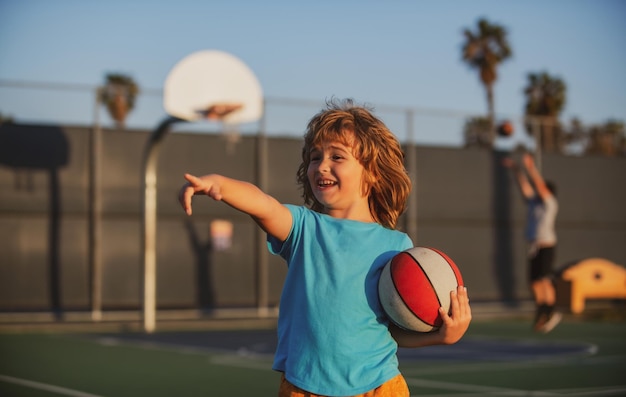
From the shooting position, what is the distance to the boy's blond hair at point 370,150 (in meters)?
3.93

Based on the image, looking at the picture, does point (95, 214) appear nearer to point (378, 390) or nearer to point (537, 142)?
point (537, 142)

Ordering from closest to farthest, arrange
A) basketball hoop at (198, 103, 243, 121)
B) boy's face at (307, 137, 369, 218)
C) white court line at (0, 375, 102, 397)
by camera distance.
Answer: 1. boy's face at (307, 137, 369, 218)
2. white court line at (0, 375, 102, 397)
3. basketball hoop at (198, 103, 243, 121)

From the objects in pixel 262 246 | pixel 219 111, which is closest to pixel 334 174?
pixel 219 111

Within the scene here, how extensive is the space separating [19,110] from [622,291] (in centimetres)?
1205

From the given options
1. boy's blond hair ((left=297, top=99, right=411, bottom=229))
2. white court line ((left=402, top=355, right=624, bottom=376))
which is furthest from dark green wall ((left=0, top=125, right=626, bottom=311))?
boy's blond hair ((left=297, top=99, right=411, bottom=229))

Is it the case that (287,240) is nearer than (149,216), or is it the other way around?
(287,240)

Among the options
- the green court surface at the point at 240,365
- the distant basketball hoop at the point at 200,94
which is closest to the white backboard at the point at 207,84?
the distant basketball hoop at the point at 200,94

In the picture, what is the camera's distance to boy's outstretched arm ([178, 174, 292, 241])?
3324 millimetres

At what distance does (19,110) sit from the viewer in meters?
18.7

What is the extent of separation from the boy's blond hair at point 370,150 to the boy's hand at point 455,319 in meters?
0.38

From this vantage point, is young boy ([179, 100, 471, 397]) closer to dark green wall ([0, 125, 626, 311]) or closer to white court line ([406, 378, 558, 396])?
white court line ([406, 378, 558, 396])

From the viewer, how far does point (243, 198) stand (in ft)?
11.3

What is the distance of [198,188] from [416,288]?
1.02m

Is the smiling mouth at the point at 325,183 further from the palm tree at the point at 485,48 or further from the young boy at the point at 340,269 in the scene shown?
the palm tree at the point at 485,48
